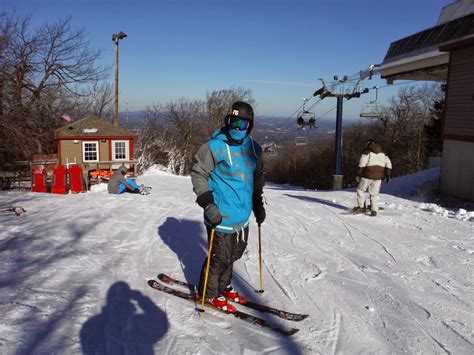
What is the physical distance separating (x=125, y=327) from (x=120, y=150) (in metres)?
18.1

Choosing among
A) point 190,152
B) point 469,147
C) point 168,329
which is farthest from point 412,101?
point 168,329

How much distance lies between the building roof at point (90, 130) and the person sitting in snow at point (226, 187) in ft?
57.1

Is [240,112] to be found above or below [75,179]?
above

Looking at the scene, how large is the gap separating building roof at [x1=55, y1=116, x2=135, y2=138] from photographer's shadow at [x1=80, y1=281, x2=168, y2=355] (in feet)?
55.4

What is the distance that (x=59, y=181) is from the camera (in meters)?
12.0

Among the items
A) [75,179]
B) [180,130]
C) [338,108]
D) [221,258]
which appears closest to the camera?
[221,258]

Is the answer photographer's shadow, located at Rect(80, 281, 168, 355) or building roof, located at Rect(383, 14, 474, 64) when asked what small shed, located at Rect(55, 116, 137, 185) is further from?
photographer's shadow, located at Rect(80, 281, 168, 355)

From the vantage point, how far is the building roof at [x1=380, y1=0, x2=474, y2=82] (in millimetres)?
13125

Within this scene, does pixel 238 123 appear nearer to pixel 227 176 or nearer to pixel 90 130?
pixel 227 176

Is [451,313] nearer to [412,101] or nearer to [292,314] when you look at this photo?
Result: [292,314]

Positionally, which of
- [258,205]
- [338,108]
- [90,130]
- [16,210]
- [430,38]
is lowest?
[16,210]

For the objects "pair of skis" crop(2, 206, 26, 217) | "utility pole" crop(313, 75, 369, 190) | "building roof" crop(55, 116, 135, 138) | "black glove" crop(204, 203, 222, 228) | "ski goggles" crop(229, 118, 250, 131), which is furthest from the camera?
"utility pole" crop(313, 75, 369, 190)

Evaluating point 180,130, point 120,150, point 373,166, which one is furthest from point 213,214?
point 180,130

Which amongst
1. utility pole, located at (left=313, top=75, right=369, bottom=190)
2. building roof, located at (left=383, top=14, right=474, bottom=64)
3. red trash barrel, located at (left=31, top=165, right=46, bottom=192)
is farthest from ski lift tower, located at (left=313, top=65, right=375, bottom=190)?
red trash barrel, located at (left=31, top=165, right=46, bottom=192)
